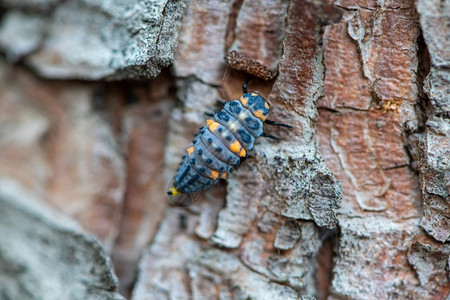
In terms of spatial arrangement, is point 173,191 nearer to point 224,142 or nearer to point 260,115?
point 224,142

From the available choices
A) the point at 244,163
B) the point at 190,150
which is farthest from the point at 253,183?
the point at 190,150

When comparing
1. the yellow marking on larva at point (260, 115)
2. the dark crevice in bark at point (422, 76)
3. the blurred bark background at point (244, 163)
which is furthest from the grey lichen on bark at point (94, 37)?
the dark crevice in bark at point (422, 76)

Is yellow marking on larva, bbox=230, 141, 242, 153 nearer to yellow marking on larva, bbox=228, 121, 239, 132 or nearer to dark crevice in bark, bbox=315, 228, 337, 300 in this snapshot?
yellow marking on larva, bbox=228, 121, 239, 132

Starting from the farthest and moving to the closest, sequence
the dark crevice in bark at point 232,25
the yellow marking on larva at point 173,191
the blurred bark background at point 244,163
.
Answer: the yellow marking on larva at point 173,191 < the dark crevice in bark at point 232,25 < the blurred bark background at point 244,163

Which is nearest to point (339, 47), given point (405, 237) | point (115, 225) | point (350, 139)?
point (350, 139)

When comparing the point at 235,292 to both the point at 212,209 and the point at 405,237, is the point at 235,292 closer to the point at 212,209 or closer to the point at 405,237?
the point at 212,209

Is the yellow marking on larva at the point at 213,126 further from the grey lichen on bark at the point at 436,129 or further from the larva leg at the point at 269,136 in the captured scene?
the grey lichen on bark at the point at 436,129

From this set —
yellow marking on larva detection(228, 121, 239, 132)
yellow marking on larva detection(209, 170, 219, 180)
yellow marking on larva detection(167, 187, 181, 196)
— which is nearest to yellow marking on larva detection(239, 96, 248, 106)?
yellow marking on larva detection(228, 121, 239, 132)
